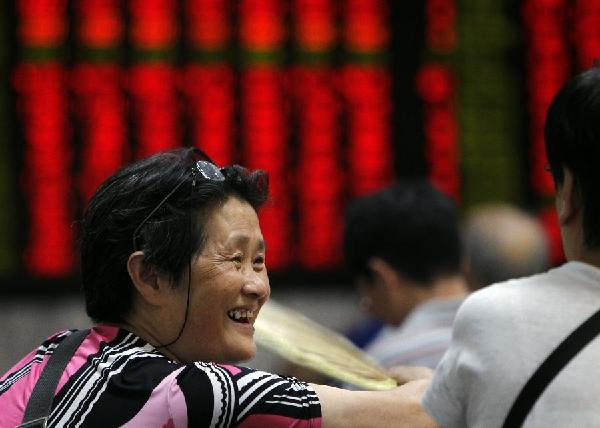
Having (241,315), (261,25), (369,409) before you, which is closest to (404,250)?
(241,315)

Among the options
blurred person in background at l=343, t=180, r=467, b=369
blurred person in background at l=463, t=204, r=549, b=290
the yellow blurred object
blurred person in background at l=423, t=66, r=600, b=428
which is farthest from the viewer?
blurred person in background at l=463, t=204, r=549, b=290

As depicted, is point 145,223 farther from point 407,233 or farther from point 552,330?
point 407,233

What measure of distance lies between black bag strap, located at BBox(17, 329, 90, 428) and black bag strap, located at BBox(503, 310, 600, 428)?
65 centimetres

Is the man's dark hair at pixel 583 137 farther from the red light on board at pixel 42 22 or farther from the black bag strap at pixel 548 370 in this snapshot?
the red light on board at pixel 42 22

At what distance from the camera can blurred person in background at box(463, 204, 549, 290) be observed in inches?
121

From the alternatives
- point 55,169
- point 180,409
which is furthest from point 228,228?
point 55,169

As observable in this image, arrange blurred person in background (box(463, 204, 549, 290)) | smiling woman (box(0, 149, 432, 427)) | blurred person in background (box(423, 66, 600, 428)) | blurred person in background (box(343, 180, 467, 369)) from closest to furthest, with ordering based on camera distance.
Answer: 1. blurred person in background (box(423, 66, 600, 428))
2. smiling woman (box(0, 149, 432, 427))
3. blurred person in background (box(343, 180, 467, 369))
4. blurred person in background (box(463, 204, 549, 290))

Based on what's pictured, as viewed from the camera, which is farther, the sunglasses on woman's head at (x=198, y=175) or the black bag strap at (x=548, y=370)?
the sunglasses on woman's head at (x=198, y=175)

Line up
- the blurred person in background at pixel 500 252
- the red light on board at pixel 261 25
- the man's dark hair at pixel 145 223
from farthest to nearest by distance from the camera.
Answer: the red light on board at pixel 261 25 → the blurred person in background at pixel 500 252 → the man's dark hair at pixel 145 223

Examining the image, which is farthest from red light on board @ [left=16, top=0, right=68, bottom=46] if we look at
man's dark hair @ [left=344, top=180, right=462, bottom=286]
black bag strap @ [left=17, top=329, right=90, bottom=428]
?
black bag strap @ [left=17, top=329, right=90, bottom=428]

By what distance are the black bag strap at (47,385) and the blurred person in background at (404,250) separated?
1.19 metres

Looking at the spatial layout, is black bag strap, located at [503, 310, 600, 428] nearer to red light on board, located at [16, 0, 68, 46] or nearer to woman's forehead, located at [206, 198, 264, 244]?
woman's forehead, located at [206, 198, 264, 244]

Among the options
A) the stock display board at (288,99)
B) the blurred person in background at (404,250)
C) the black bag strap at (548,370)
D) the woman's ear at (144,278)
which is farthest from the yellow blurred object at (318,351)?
the stock display board at (288,99)

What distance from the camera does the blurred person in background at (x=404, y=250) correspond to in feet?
9.60
